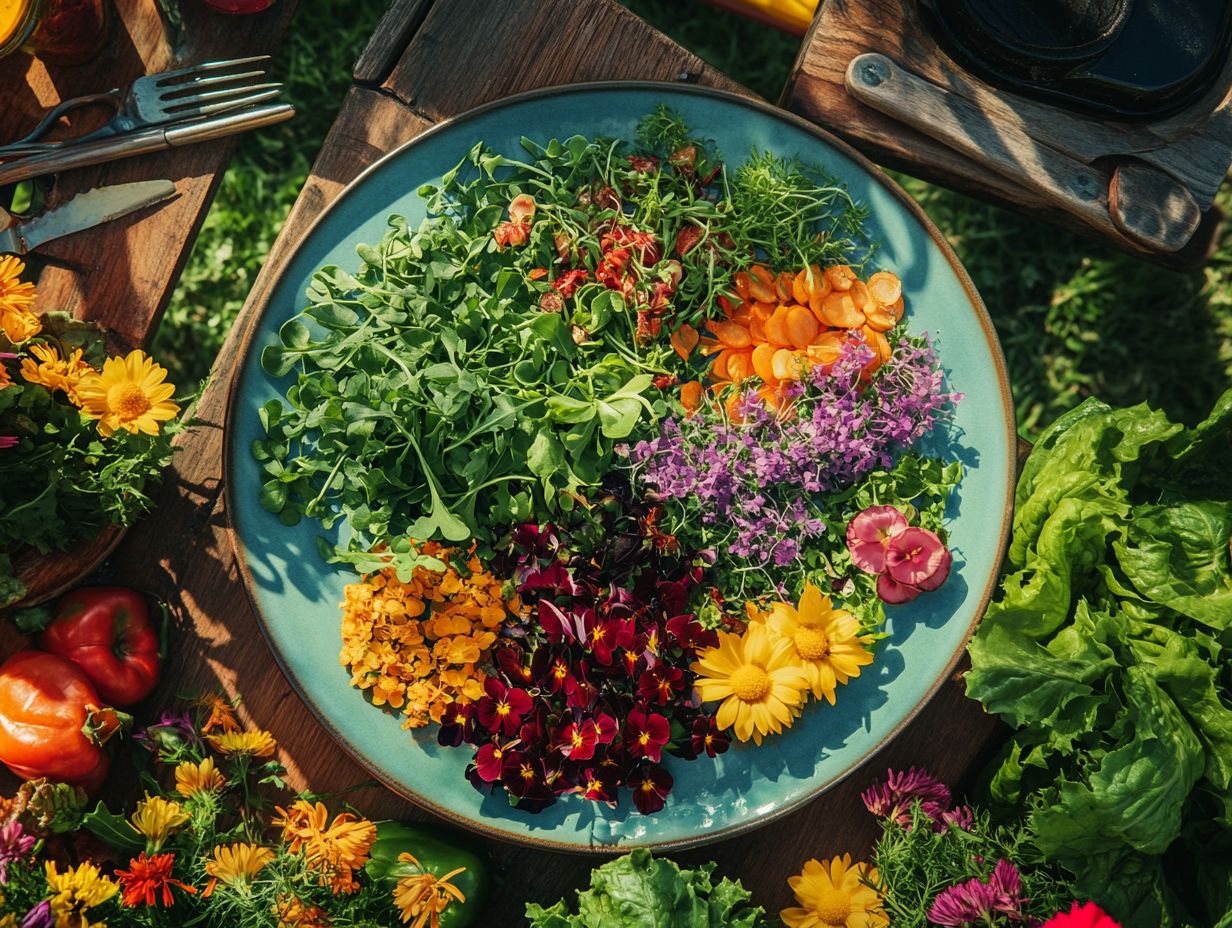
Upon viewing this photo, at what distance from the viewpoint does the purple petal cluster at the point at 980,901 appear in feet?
4.64

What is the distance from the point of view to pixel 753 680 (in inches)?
57.7

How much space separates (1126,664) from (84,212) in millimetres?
1664

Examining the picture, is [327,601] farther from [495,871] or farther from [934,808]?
[934,808]

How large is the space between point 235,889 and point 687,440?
2.84 ft

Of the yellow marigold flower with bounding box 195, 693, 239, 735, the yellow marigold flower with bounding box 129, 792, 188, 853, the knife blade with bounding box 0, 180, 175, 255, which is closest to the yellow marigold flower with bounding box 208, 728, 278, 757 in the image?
the yellow marigold flower with bounding box 195, 693, 239, 735

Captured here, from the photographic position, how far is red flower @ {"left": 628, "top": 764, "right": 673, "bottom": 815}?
149cm

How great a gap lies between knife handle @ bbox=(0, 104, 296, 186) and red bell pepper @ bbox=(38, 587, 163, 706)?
642 mm

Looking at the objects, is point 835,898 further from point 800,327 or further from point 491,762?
point 800,327

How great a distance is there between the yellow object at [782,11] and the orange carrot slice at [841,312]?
0.73m

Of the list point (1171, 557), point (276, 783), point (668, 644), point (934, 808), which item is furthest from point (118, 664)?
point (1171, 557)

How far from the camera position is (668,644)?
1495mm

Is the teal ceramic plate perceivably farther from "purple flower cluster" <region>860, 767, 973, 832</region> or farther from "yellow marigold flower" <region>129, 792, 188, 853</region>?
"yellow marigold flower" <region>129, 792, 188, 853</region>

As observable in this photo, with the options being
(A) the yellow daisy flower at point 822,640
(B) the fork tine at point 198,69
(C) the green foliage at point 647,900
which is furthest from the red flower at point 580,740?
(B) the fork tine at point 198,69

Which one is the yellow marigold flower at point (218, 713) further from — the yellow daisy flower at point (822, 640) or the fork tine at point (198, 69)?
the fork tine at point (198, 69)
